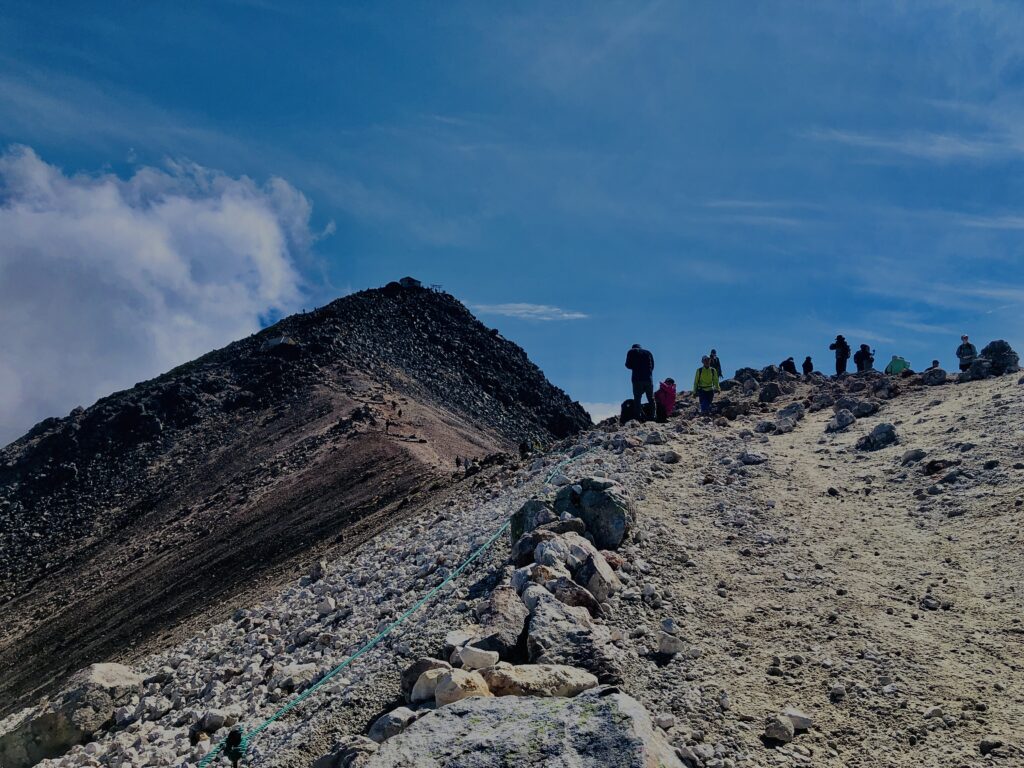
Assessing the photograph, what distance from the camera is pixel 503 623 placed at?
22.0ft

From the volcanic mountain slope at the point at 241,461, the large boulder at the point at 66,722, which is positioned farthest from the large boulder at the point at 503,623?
the volcanic mountain slope at the point at 241,461

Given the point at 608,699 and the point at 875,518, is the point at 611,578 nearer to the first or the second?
the point at 608,699

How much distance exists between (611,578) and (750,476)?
516 cm

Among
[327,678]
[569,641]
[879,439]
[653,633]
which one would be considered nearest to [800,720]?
[653,633]

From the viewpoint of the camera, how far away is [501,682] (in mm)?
5484

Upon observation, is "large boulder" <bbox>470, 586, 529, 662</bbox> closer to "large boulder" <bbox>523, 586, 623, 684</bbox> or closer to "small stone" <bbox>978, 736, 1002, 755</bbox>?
"large boulder" <bbox>523, 586, 623, 684</bbox>

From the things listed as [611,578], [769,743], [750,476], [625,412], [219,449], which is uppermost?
[219,449]

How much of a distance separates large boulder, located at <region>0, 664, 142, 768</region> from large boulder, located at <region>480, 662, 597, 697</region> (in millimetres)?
6749

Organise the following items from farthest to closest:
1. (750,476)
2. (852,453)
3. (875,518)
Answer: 1. (852,453)
2. (750,476)
3. (875,518)

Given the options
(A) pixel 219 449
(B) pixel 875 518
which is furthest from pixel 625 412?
(A) pixel 219 449

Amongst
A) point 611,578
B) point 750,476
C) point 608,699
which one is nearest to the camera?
point 608,699

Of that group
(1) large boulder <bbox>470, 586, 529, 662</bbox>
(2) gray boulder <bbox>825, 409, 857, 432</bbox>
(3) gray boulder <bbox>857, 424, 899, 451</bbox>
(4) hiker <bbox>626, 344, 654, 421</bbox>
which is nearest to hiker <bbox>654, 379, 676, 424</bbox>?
(4) hiker <bbox>626, 344, 654, 421</bbox>

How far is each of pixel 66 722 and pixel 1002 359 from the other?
19533 mm

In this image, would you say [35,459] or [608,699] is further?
[35,459]
